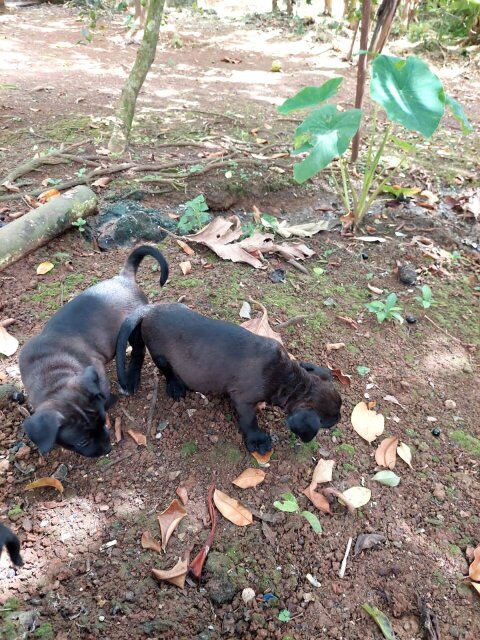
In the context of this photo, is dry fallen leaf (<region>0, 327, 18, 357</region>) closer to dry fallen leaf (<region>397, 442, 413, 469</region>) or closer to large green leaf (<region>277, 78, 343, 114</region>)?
dry fallen leaf (<region>397, 442, 413, 469</region>)

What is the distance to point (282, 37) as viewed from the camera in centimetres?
1533

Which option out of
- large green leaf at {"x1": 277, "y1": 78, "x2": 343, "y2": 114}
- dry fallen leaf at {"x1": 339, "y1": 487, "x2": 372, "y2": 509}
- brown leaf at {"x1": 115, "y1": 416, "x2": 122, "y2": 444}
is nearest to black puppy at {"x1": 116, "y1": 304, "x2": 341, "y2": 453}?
brown leaf at {"x1": 115, "y1": 416, "x2": 122, "y2": 444}

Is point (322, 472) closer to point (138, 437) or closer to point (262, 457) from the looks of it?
point (262, 457)

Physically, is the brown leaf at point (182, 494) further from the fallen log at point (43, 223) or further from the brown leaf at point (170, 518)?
the fallen log at point (43, 223)

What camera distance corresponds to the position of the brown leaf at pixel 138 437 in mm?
3326

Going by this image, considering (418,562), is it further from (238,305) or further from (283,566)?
(238,305)

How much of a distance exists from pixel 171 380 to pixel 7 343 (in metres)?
1.33

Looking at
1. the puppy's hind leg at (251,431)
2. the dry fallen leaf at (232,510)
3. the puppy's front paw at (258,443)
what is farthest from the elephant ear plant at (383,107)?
the dry fallen leaf at (232,510)

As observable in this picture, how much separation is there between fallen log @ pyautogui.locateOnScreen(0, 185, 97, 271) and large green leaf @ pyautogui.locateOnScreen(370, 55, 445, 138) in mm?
2911

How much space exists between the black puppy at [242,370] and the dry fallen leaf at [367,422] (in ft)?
0.85

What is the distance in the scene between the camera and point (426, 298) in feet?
15.3

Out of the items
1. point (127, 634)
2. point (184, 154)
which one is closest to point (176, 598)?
point (127, 634)

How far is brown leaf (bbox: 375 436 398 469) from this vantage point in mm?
3355

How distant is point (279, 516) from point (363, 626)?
705mm
